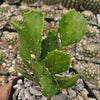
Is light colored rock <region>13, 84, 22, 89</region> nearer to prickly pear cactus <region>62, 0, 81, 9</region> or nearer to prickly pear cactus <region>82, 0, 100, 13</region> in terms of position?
prickly pear cactus <region>62, 0, 81, 9</region>

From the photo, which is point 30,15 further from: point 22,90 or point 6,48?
point 6,48

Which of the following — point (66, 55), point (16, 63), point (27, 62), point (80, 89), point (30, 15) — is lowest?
point (16, 63)

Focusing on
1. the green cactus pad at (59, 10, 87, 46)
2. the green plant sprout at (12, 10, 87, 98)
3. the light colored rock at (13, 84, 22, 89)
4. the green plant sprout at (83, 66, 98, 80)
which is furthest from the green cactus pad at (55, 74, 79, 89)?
the green plant sprout at (83, 66, 98, 80)

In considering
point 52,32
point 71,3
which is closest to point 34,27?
point 52,32

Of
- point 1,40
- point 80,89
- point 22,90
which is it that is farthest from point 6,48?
point 80,89

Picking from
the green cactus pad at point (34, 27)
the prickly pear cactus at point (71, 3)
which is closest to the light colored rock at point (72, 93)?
the green cactus pad at point (34, 27)

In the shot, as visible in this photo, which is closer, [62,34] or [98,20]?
[62,34]
